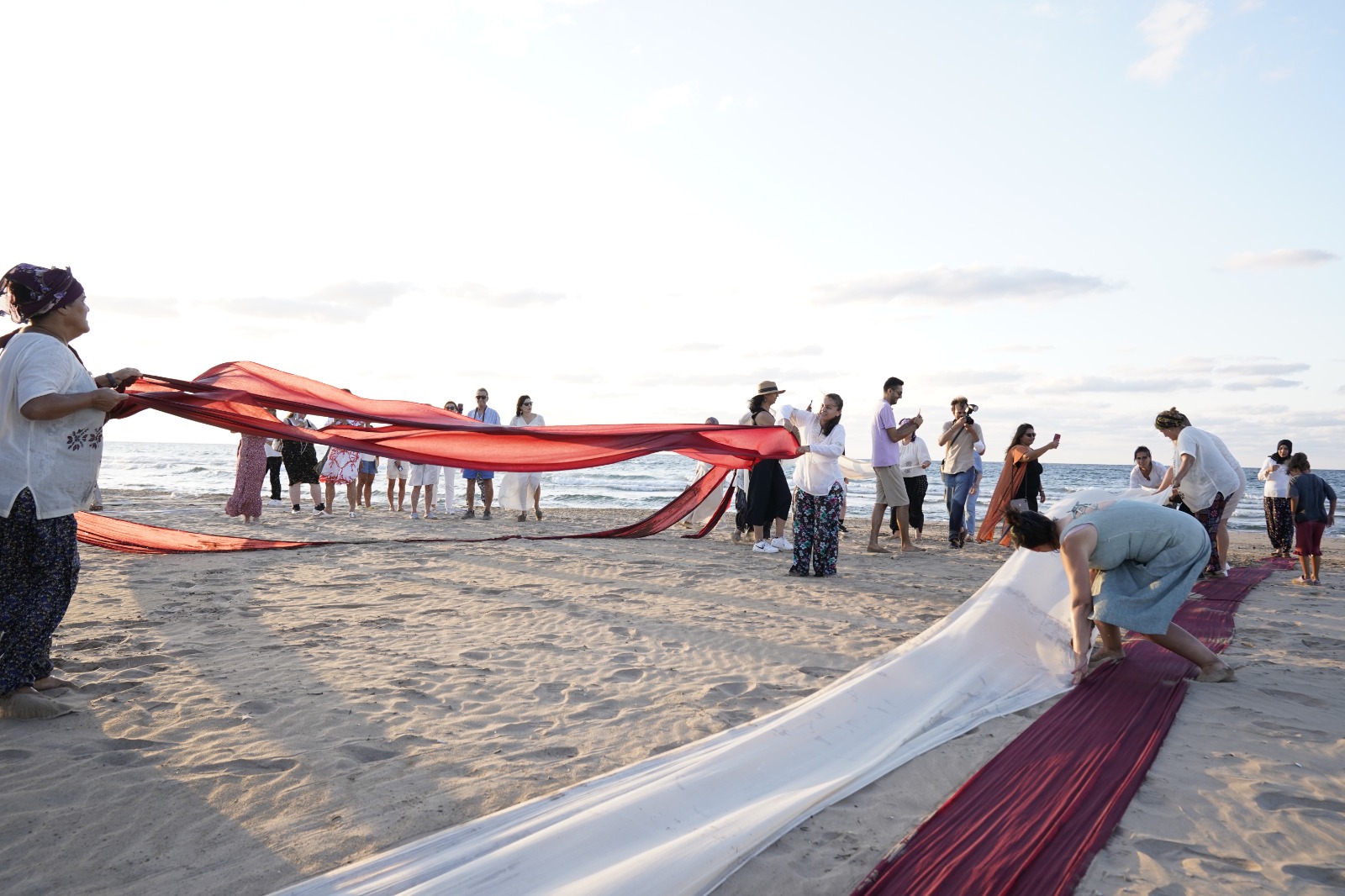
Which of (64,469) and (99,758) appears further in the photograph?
(64,469)

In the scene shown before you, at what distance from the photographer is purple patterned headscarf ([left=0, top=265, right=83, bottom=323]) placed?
2889 millimetres

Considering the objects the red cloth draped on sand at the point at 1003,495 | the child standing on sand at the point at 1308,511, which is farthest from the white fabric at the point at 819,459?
the child standing on sand at the point at 1308,511

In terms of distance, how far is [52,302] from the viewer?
293 cm

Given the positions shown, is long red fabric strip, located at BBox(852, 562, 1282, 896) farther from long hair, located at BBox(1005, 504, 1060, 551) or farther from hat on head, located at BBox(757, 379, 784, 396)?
hat on head, located at BBox(757, 379, 784, 396)

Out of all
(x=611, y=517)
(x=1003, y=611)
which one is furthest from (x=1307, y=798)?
(x=611, y=517)

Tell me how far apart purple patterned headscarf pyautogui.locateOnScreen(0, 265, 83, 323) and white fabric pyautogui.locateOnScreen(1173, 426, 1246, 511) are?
6816 millimetres

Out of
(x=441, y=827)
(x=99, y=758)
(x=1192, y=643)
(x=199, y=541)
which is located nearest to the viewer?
(x=441, y=827)

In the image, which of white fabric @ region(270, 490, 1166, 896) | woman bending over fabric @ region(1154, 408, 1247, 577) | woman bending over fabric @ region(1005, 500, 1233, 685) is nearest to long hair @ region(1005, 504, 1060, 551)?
woman bending over fabric @ region(1005, 500, 1233, 685)

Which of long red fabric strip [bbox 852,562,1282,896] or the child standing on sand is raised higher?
the child standing on sand

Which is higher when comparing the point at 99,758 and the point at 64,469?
the point at 64,469

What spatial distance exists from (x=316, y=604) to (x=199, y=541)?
266 cm

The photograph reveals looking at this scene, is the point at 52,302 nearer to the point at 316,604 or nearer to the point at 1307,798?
the point at 316,604

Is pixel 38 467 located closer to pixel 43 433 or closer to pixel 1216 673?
pixel 43 433

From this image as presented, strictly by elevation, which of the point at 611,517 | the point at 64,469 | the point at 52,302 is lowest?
the point at 611,517
